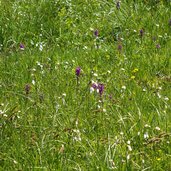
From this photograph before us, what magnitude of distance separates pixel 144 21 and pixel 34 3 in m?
1.80

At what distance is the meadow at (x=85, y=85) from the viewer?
3.50 m

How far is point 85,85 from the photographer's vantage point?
4.82 metres

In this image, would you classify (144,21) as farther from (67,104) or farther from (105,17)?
(67,104)

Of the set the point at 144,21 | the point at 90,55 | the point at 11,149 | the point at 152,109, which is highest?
the point at 144,21

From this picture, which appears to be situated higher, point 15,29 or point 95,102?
point 15,29

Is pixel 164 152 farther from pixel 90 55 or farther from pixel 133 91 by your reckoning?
pixel 90 55

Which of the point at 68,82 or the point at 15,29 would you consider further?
the point at 15,29

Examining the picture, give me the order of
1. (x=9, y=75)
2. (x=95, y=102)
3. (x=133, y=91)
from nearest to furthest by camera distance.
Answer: (x=95, y=102) < (x=133, y=91) < (x=9, y=75)

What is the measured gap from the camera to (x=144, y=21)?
660cm

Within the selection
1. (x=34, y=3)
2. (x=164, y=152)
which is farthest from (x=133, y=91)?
(x=34, y=3)

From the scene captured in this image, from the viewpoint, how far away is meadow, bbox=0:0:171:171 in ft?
11.5

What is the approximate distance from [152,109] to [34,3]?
3693 mm

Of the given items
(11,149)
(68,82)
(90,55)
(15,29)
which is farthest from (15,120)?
(15,29)

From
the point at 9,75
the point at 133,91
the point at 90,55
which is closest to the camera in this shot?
the point at 133,91
